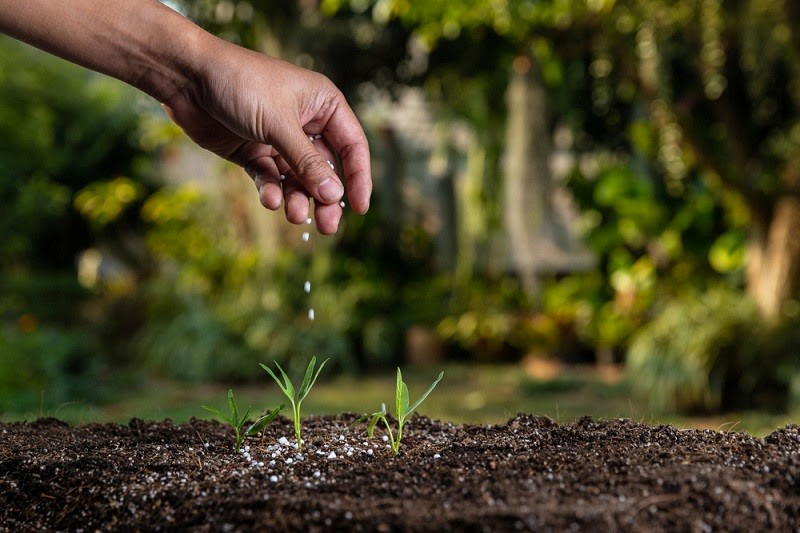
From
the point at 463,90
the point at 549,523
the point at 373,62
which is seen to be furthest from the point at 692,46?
the point at 549,523

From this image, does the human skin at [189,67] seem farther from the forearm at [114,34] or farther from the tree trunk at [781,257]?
the tree trunk at [781,257]

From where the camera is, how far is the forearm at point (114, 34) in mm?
1619

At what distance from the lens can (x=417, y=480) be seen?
1.45 m

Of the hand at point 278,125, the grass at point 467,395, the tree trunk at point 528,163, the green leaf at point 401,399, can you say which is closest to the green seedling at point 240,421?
the green leaf at point 401,399

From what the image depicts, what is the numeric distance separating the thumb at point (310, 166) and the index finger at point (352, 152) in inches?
4.7

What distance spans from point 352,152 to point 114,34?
541 millimetres

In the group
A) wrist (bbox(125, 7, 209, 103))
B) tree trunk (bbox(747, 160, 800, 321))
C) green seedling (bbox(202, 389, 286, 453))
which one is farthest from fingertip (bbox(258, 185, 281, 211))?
tree trunk (bbox(747, 160, 800, 321))

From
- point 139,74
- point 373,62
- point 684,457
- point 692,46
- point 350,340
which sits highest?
point 373,62

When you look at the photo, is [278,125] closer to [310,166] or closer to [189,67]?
[310,166]

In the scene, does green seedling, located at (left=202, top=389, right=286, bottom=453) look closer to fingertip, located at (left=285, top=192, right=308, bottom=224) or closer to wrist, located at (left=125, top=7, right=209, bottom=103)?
fingertip, located at (left=285, top=192, right=308, bottom=224)

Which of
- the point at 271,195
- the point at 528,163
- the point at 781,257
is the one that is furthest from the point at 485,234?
the point at 271,195

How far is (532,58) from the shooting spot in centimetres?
726

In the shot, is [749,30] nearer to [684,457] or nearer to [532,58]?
[532,58]

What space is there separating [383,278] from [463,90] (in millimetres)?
1874
